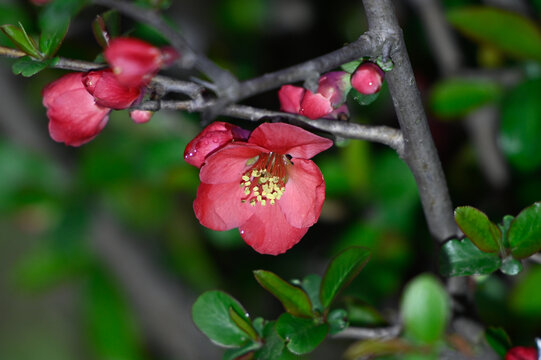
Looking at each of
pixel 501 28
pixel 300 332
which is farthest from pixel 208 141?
pixel 501 28

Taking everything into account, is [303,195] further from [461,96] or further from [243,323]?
[461,96]

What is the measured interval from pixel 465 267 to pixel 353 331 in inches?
8.4

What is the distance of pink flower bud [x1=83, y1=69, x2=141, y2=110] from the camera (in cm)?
70

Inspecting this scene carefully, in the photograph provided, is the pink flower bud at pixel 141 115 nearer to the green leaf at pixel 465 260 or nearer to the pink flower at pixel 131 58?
the pink flower at pixel 131 58

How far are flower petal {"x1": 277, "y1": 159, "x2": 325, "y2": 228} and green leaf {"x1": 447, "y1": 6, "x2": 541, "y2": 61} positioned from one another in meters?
0.56

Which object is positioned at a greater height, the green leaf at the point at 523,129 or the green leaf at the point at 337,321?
the green leaf at the point at 523,129

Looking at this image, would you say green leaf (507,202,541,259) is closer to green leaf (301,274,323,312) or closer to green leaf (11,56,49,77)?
green leaf (301,274,323,312)

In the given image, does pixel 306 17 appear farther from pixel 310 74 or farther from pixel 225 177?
pixel 310 74

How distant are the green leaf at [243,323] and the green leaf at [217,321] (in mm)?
12

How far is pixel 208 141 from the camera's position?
77 centimetres

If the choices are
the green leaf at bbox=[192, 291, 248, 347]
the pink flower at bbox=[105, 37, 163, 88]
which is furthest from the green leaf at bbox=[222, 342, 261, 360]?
the pink flower at bbox=[105, 37, 163, 88]

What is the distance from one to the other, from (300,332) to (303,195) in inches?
7.7

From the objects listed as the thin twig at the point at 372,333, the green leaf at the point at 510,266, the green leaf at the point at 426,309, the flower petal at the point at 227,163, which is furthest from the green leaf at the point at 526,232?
the flower petal at the point at 227,163

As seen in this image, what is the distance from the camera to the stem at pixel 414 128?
0.66 meters
